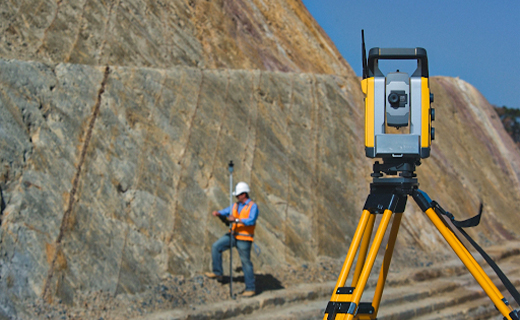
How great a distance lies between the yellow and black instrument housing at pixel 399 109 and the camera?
11.9ft

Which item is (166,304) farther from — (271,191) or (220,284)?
(271,191)

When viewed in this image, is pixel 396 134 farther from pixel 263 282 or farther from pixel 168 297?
pixel 263 282

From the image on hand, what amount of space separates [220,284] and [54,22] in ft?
19.7

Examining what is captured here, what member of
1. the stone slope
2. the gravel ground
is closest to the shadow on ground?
the gravel ground

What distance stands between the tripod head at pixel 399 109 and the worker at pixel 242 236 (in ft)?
13.8

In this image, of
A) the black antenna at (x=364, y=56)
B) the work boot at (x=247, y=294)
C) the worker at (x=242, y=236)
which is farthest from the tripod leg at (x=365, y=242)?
the work boot at (x=247, y=294)

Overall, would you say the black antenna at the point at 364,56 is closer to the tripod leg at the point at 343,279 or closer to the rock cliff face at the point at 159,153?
the tripod leg at the point at 343,279

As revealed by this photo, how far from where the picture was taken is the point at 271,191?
10.2 meters

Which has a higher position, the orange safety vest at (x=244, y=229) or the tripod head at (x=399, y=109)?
the tripod head at (x=399, y=109)

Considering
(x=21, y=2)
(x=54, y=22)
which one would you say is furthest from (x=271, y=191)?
(x=21, y=2)

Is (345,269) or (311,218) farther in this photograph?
(311,218)

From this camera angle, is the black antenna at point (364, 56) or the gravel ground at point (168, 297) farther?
the gravel ground at point (168, 297)

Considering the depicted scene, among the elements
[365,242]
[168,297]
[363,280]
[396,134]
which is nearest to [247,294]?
[168,297]

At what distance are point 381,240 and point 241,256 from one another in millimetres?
4543
